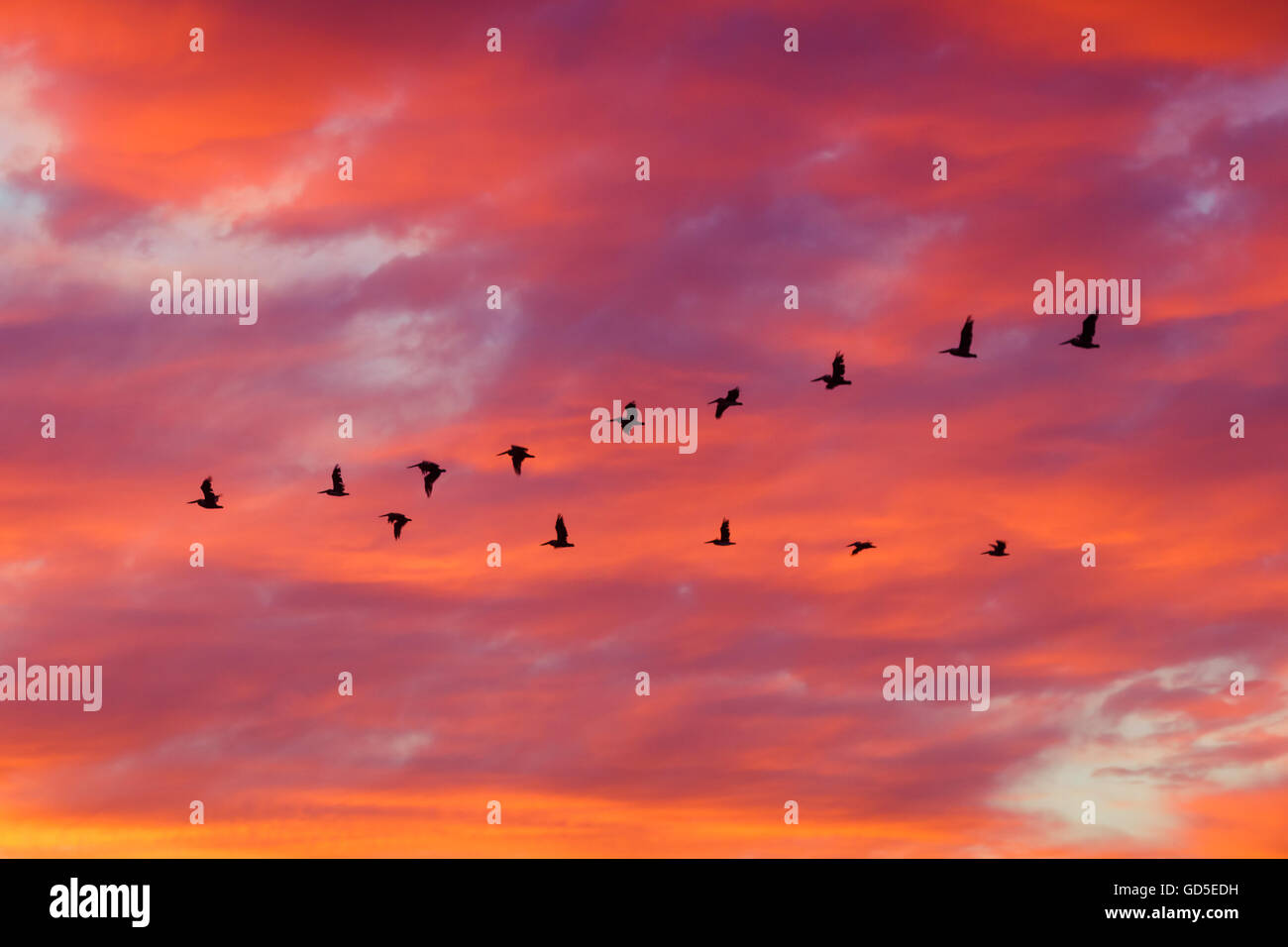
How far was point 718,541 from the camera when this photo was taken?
4749 inches

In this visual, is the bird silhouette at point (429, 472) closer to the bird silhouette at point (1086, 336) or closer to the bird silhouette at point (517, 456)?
the bird silhouette at point (517, 456)

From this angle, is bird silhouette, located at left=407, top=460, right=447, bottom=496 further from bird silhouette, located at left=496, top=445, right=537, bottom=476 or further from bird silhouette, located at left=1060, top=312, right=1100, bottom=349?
bird silhouette, located at left=1060, top=312, right=1100, bottom=349

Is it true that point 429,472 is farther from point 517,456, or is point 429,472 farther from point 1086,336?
point 1086,336
